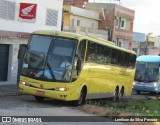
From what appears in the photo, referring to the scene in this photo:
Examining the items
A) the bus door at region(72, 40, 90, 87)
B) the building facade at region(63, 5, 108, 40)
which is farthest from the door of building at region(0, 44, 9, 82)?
the building facade at region(63, 5, 108, 40)

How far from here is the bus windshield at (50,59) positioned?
19438 millimetres

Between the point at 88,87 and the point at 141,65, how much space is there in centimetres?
1699

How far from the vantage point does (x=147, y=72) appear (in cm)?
3791

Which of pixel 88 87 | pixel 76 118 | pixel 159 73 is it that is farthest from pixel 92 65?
pixel 159 73

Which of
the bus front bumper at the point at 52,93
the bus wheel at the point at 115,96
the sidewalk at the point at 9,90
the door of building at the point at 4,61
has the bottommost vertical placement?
the bus wheel at the point at 115,96

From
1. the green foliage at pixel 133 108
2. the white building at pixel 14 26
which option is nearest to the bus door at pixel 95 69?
the green foliage at pixel 133 108

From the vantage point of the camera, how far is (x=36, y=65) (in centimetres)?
1977

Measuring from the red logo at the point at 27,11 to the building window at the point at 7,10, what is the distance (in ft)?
1.68

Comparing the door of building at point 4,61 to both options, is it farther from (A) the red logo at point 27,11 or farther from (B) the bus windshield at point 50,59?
(B) the bus windshield at point 50,59

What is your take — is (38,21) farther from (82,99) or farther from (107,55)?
(82,99)

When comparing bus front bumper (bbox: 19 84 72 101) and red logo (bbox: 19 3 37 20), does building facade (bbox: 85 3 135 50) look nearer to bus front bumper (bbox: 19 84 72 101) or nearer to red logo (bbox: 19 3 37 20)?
red logo (bbox: 19 3 37 20)

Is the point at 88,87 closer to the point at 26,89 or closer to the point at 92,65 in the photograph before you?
the point at 92,65

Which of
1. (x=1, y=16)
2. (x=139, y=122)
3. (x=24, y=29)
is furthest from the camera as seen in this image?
(x=24, y=29)

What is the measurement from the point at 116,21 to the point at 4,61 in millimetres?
30520
